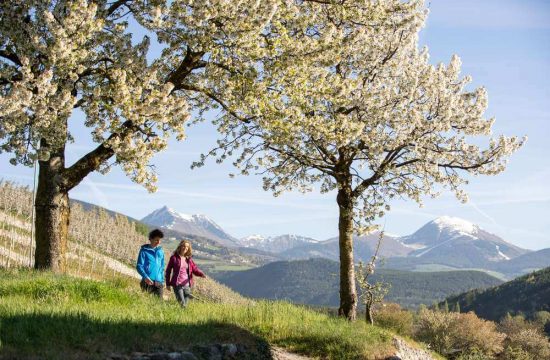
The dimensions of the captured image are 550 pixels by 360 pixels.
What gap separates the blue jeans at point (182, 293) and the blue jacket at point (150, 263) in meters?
0.79

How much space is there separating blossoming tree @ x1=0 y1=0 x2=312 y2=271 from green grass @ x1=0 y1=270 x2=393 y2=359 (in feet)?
12.8

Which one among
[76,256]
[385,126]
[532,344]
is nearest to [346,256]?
[385,126]

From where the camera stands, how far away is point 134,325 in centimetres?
1187

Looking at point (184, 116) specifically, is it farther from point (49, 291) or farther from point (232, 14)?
point (49, 291)

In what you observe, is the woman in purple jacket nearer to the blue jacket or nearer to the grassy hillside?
the blue jacket

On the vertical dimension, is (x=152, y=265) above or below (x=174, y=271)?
above

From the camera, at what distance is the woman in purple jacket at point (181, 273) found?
17172mm

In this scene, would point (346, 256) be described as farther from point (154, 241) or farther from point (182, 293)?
point (154, 241)

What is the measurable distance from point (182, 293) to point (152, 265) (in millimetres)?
1303

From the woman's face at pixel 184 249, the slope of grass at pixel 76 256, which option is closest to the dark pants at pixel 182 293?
the woman's face at pixel 184 249

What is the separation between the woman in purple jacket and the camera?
56.3 feet

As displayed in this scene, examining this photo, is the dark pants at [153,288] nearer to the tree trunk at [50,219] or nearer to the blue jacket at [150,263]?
the blue jacket at [150,263]

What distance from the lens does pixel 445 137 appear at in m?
25.2

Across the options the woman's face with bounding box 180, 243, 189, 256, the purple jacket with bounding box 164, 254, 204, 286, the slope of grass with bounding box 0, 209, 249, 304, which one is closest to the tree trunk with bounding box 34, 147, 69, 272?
the purple jacket with bounding box 164, 254, 204, 286
